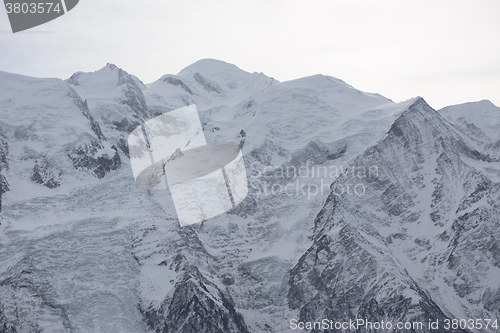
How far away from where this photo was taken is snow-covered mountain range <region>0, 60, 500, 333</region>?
10050 centimetres

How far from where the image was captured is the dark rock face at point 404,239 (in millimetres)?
105625

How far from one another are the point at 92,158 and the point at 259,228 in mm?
40246

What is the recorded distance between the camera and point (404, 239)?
121 metres

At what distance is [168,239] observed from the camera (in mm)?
111625

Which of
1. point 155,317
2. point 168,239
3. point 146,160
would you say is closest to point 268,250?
point 168,239

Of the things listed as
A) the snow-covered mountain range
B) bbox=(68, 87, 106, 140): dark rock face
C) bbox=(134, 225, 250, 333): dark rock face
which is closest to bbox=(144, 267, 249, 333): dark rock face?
bbox=(134, 225, 250, 333): dark rock face

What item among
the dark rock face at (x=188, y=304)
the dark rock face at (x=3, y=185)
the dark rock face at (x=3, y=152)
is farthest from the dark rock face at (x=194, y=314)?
the dark rock face at (x=3, y=152)

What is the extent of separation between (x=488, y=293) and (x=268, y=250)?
137 ft

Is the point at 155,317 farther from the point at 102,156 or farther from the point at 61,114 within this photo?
the point at 61,114

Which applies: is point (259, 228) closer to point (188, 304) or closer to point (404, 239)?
point (404, 239)

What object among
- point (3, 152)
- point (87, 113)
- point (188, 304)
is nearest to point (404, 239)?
point (188, 304)

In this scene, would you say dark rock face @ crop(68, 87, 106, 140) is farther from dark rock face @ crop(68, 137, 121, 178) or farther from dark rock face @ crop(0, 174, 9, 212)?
dark rock face @ crop(0, 174, 9, 212)

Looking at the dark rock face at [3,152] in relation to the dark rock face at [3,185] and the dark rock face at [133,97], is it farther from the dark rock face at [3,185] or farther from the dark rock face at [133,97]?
the dark rock face at [133,97]

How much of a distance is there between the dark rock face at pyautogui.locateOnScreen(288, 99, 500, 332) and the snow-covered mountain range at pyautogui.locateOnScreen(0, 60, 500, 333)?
28 centimetres
